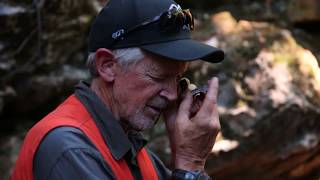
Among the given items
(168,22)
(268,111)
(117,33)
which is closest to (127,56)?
(117,33)

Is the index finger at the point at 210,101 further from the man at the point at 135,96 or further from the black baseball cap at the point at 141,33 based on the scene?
the black baseball cap at the point at 141,33

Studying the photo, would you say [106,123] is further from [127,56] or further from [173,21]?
[173,21]

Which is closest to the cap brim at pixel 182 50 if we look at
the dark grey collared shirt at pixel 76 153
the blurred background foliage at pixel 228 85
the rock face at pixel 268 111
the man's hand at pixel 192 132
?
the man's hand at pixel 192 132

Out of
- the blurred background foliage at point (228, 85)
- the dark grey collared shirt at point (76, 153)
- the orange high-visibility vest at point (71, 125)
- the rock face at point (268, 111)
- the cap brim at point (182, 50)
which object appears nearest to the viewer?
the dark grey collared shirt at point (76, 153)

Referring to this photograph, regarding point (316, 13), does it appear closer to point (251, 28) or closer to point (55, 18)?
point (251, 28)

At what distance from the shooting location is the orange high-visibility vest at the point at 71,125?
6.65 feet

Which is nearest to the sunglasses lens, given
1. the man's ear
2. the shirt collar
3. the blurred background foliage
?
the man's ear

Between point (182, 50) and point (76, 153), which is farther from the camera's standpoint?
point (182, 50)

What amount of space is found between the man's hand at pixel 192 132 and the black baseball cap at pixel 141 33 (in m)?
0.22

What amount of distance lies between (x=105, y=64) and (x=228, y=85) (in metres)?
3.15

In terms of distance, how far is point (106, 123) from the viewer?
2201 mm

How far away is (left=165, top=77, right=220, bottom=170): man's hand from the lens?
2.26m

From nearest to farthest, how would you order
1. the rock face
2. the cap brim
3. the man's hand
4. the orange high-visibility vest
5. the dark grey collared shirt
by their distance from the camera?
the dark grey collared shirt
the orange high-visibility vest
the cap brim
the man's hand
the rock face

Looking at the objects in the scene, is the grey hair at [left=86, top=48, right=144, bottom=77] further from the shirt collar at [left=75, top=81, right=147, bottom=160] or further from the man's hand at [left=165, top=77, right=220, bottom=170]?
the man's hand at [left=165, top=77, right=220, bottom=170]
